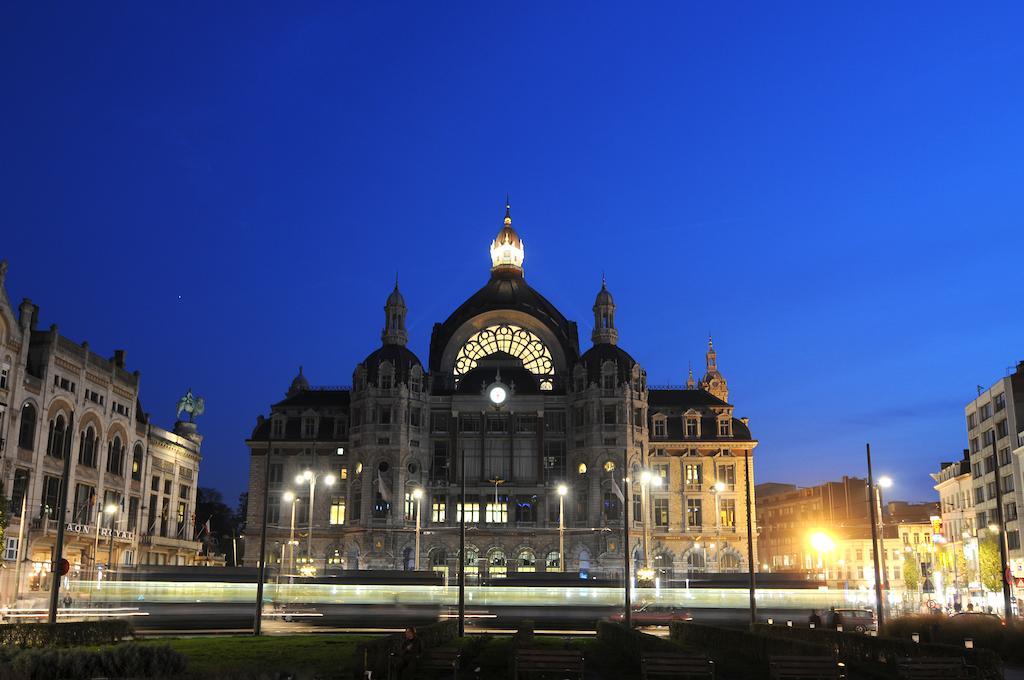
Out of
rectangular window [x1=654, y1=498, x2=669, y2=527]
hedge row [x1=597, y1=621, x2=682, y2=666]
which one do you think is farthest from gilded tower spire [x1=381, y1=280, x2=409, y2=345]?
hedge row [x1=597, y1=621, x2=682, y2=666]

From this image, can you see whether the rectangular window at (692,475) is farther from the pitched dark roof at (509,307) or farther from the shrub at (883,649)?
the shrub at (883,649)

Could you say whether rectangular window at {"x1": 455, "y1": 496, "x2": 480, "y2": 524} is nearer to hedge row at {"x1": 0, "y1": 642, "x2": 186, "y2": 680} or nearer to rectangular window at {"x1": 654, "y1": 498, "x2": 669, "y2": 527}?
rectangular window at {"x1": 654, "y1": 498, "x2": 669, "y2": 527}

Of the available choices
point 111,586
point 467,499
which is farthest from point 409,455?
point 111,586

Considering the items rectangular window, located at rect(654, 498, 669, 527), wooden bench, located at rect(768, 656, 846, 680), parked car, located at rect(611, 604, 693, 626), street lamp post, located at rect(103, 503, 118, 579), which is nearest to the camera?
wooden bench, located at rect(768, 656, 846, 680)

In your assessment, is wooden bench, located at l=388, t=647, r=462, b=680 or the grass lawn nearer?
the grass lawn

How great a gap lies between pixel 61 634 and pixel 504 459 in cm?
7743

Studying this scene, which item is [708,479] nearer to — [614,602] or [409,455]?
[409,455]

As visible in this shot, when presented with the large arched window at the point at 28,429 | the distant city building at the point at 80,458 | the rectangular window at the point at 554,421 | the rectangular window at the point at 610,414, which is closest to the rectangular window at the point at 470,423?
the rectangular window at the point at 554,421

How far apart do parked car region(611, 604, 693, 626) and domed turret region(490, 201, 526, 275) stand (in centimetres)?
7243

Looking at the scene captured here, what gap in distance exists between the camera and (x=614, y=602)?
6400cm

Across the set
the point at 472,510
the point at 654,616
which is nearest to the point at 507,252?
the point at 472,510

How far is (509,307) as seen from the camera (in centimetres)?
11225

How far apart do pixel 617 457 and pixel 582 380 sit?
30.1 feet

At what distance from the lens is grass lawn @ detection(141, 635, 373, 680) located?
23125 mm
